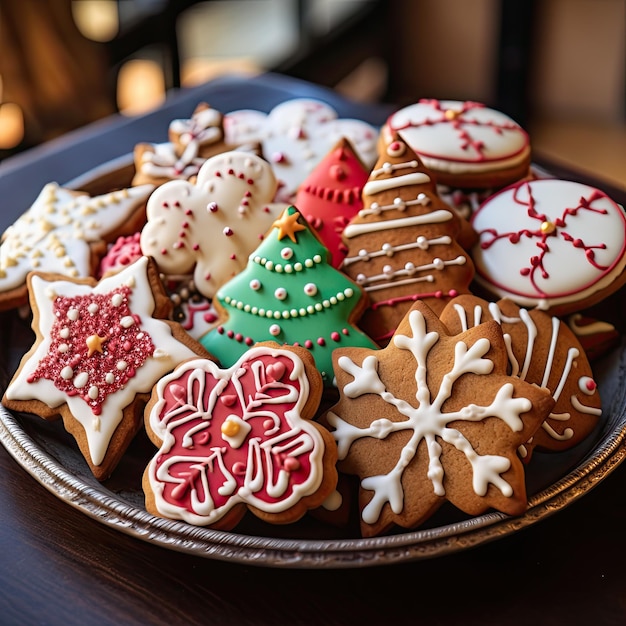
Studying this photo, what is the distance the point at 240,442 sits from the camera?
0.80 metres

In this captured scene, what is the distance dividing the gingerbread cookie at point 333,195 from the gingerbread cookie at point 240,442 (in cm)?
23

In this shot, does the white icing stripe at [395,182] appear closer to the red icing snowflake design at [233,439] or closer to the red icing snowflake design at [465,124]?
the red icing snowflake design at [465,124]

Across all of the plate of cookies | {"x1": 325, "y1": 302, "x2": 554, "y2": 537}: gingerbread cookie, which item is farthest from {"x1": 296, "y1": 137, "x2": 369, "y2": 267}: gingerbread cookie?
{"x1": 325, "y1": 302, "x2": 554, "y2": 537}: gingerbread cookie

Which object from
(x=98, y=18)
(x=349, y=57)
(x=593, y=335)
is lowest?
(x=349, y=57)

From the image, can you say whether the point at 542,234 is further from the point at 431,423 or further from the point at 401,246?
the point at 431,423

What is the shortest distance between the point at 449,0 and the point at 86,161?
1.98 metres

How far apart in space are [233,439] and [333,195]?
39 centimetres

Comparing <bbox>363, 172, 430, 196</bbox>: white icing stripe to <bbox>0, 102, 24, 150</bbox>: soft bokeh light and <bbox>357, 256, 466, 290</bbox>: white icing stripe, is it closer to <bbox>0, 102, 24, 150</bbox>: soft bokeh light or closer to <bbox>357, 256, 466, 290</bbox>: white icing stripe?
<bbox>357, 256, 466, 290</bbox>: white icing stripe

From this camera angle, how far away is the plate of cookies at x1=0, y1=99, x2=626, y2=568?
78cm

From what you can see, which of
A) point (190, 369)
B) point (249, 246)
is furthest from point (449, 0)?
point (190, 369)

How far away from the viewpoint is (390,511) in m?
0.79

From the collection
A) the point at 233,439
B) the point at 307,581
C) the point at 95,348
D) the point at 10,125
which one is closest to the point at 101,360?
the point at 95,348

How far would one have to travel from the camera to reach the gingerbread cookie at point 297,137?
3.87ft

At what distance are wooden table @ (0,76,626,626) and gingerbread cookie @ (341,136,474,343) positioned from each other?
11.0 inches
